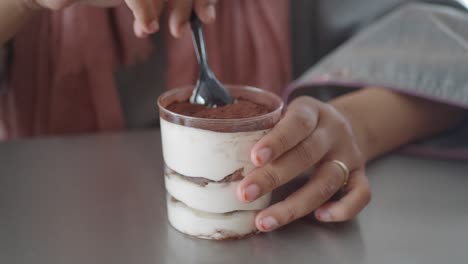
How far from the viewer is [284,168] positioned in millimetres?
512

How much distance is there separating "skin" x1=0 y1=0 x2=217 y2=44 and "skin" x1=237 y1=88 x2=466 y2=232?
0.45 ft

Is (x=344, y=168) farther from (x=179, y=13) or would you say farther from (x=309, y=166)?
(x=179, y=13)

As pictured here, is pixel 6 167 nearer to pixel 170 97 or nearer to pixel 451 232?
pixel 170 97

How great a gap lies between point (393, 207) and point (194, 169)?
22 cm

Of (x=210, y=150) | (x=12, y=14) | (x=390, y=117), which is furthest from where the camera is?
(x=390, y=117)

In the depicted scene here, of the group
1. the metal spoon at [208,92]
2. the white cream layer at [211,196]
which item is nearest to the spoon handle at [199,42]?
the metal spoon at [208,92]

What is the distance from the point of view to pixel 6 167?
0.66m

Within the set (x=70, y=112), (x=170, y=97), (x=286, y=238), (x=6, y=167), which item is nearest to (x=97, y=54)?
(x=70, y=112)

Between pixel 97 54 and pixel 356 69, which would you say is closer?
pixel 356 69

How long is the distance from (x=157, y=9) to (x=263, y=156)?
0.18 meters

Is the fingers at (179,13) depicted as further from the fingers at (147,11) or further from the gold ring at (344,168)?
the gold ring at (344,168)

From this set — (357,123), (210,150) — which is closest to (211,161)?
(210,150)

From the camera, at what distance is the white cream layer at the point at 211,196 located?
1.61 ft

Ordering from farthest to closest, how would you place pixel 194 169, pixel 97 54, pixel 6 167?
1. pixel 97 54
2. pixel 6 167
3. pixel 194 169
